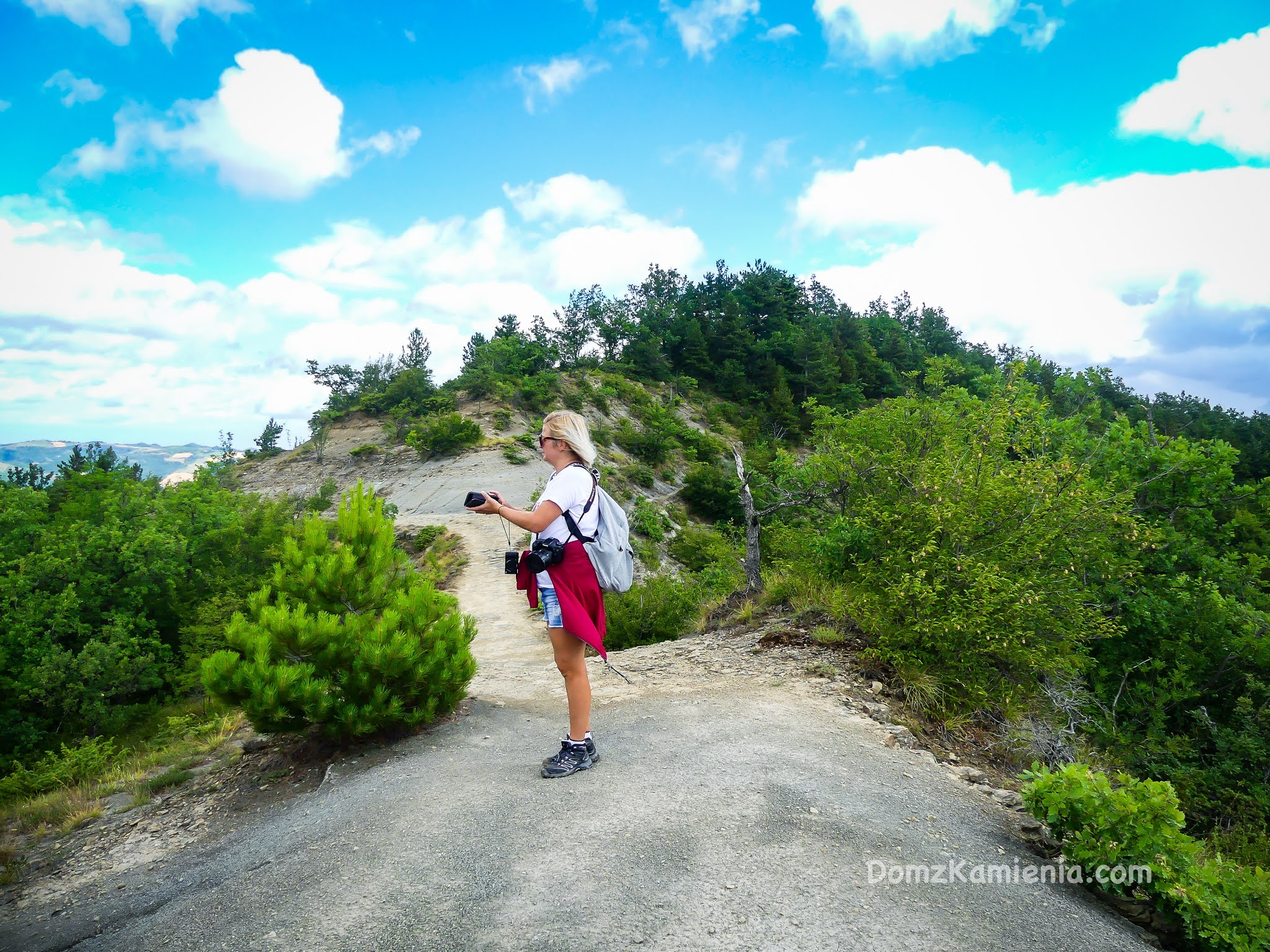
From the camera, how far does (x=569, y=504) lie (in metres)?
3.63

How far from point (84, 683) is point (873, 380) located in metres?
51.8

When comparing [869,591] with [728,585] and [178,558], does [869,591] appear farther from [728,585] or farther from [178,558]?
[178,558]

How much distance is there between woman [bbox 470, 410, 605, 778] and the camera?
11.9ft

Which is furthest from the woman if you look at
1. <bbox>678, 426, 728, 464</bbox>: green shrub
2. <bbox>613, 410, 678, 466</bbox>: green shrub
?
<bbox>678, 426, 728, 464</bbox>: green shrub

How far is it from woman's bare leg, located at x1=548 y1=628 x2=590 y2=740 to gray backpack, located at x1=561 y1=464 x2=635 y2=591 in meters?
0.36

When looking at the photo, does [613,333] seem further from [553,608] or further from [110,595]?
[553,608]

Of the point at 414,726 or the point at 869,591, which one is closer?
the point at 414,726

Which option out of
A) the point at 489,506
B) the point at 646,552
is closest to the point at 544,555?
the point at 489,506

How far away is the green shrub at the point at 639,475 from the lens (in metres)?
32.8

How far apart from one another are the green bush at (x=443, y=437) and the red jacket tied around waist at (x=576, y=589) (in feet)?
95.2

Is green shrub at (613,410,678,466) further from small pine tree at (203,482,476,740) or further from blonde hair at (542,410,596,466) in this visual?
blonde hair at (542,410,596,466)

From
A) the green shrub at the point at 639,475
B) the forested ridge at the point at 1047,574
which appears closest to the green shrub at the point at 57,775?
the forested ridge at the point at 1047,574

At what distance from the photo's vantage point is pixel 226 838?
152 inches

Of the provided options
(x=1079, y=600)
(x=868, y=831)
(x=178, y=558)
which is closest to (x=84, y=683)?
(x=178, y=558)
